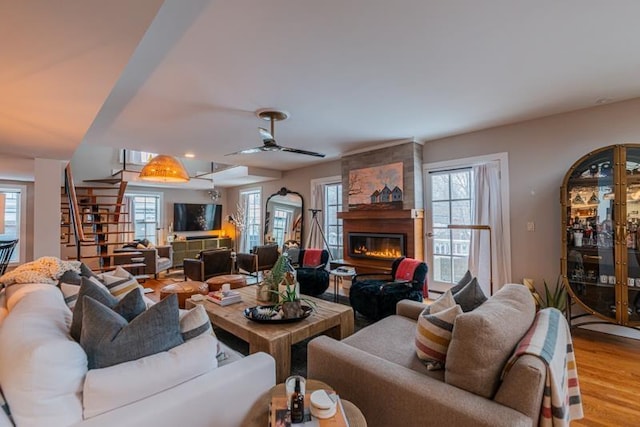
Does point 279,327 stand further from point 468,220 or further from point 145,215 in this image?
point 145,215

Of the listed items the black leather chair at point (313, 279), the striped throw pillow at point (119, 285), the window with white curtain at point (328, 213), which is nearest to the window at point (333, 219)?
the window with white curtain at point (328, 213)

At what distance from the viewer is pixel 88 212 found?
547 centimetres

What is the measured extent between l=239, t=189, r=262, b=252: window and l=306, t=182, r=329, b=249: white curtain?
2.19 m

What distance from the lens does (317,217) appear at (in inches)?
243

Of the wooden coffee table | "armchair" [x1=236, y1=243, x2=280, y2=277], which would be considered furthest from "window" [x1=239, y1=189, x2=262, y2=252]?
the wooden coffee table

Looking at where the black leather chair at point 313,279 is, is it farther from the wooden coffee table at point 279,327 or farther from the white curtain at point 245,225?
the white curtain at point 245,225

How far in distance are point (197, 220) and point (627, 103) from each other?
904 centimetres

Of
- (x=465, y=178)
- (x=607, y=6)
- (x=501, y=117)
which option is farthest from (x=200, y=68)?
(x=465, y=178)

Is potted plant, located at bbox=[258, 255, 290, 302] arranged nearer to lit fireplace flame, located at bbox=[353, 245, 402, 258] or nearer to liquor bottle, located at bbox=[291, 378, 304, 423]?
liquor bottle, located at bbox=[291, 378, 304, 423]

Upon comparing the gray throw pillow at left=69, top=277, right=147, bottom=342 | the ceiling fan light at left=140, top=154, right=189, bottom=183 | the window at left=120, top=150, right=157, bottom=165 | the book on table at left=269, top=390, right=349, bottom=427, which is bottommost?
the book on table at left=269, top=390, right=349, bottom=427

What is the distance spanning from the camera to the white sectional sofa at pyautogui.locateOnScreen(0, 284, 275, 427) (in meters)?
0.99

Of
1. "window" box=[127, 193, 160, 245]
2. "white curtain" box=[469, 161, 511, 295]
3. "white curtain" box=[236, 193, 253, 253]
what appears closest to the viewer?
"white curtain" box=[469, 161, 511, 295]

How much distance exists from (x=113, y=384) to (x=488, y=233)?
4090 mm

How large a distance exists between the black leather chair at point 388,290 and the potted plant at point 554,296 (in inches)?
48.2
